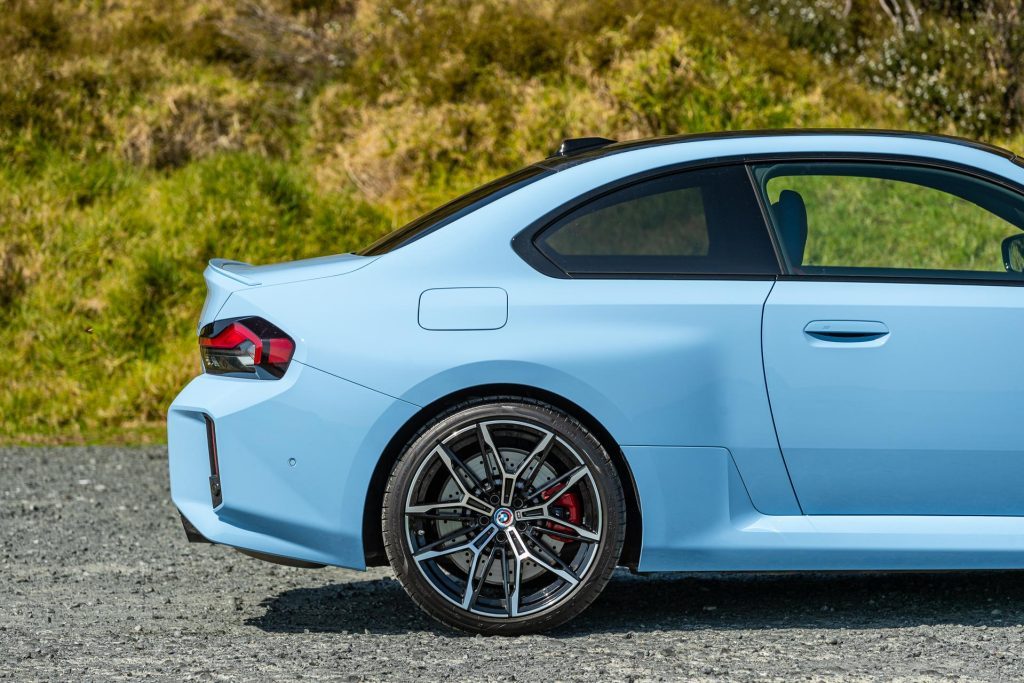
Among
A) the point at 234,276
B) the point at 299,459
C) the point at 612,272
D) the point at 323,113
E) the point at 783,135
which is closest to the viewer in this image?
the point at 299,459

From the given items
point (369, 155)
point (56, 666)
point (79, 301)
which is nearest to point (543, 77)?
point (369, 155)

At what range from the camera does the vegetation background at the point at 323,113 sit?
1271 centimetres

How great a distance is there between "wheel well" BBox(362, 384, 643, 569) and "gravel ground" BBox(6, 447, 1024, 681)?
0.34 m

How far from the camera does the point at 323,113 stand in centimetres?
1554

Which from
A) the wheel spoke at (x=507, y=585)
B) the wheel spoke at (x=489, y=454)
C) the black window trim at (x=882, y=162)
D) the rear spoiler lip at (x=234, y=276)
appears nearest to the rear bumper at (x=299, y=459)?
the wheel spoke at (x=489, y=454)

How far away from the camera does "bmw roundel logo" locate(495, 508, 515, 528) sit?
175 inches

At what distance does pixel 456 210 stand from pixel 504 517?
1.09 m

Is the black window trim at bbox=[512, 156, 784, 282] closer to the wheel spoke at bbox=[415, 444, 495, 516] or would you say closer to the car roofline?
the car roofline

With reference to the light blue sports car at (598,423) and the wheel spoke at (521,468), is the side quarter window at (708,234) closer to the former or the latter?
the light blue sports car at (598,423)

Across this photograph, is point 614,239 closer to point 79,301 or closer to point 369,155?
point 369,155

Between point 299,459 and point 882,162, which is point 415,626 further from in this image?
point 882,162

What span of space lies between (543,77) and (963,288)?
35.4 ft

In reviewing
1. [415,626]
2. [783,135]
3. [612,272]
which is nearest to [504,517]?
[415,626]

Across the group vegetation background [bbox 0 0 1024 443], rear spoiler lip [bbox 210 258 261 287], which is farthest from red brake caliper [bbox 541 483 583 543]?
vegetation background [bbox 0 0 1024 443]
